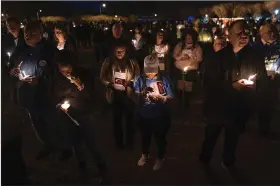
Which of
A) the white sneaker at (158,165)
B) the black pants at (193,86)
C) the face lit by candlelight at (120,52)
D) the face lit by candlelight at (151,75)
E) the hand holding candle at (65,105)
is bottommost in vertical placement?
the white sneaker at (158,165)

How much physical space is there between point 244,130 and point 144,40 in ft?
4.25

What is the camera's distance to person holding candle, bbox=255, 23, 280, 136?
390cm

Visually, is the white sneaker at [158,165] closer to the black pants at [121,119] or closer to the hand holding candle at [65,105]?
the black pants at [121,119]

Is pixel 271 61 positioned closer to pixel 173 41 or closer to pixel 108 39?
pixel 173 41

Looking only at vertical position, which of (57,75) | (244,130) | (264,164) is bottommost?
(264,164)

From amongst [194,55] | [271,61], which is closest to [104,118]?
[194,55]

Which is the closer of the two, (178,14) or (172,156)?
(178,14)

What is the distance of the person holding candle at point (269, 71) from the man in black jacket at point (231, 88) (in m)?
0.09

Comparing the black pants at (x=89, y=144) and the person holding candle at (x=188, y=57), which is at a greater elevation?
the person holding candle at (x=188, y=57)

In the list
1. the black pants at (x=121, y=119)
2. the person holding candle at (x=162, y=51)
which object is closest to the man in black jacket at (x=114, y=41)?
the person holding candle at (x=162, y=51)

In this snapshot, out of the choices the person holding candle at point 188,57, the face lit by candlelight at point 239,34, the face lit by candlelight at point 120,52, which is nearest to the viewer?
the face lit by candlelight at point 239,34

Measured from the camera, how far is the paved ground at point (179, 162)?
3936mm

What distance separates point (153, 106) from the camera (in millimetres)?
3912

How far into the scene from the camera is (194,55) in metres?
3.98
